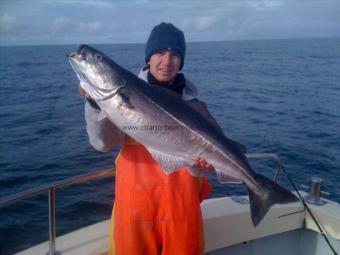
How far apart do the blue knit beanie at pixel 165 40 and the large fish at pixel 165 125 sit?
0.50 m

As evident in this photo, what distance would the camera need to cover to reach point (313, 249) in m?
4.88

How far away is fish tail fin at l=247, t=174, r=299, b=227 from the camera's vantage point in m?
3.10

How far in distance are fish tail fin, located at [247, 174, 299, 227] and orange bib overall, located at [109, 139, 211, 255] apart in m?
0.52

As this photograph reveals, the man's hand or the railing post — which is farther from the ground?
the man's hand

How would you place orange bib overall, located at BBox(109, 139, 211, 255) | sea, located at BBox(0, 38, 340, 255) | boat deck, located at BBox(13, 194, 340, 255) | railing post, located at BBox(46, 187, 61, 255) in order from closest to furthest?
orange bib overall, located at BBox(109, 139, 211, 255) < railing post, located at BBox(46, 187, 61, 255) < boat deck, located at BBox(13, 194, 340, 255) < sea, located at BBox(0, 38, 340, 255)

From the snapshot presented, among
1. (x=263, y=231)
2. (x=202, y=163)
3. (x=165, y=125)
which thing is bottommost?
(x=263, y=231)

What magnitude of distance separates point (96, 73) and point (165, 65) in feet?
2.24

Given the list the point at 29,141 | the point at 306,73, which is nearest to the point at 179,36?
the point at 29,141

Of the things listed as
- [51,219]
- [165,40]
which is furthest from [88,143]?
[165,40]

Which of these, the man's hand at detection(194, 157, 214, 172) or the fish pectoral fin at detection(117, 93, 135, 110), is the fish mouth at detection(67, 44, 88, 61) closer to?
the fish pectoral fin at detection(117, 93, 135, 110)

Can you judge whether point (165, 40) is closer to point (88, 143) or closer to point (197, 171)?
point (197, 171)

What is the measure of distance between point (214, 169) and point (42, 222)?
7.71 m

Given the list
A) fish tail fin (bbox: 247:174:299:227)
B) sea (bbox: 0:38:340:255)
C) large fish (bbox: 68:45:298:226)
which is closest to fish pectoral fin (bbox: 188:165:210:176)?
large fish (bbox: 68:45:298:226)

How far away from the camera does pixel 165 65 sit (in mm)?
3314
